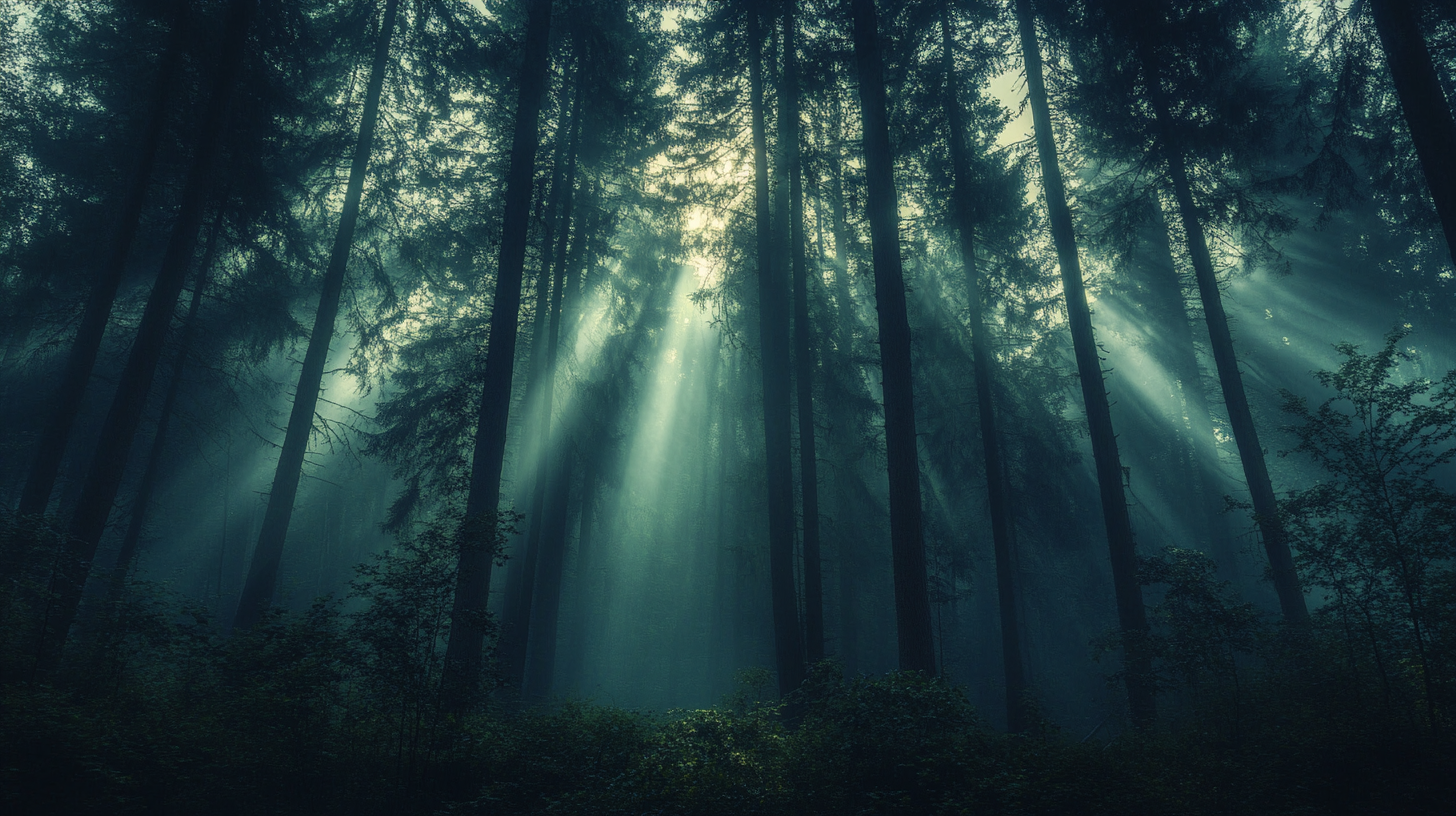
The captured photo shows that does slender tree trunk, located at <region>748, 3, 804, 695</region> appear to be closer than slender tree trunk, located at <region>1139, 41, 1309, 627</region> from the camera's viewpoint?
No

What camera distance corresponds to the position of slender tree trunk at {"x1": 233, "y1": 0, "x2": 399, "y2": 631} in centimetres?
1099

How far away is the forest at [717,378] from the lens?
6.43 meters

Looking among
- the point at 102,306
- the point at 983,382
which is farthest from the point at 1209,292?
the point at 102,306

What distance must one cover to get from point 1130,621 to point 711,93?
43.0 ft

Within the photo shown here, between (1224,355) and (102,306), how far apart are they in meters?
20.2

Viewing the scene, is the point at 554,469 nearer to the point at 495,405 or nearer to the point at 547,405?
the point at 547,405

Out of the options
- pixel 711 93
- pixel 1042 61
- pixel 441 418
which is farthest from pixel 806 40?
pixel 441 418

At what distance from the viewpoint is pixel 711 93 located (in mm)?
13922

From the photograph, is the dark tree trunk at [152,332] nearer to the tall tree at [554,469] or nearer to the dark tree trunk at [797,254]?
the tall tree at [554,469]

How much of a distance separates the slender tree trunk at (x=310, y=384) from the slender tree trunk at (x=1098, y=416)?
540 inches

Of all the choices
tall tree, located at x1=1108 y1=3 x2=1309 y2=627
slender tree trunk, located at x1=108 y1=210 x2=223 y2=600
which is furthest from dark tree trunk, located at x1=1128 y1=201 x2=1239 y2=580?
slender tree trunk, located at x1=108 y1=210 x2=223 y2=600

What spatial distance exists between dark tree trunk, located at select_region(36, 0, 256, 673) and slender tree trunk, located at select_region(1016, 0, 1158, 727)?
14.3 meters

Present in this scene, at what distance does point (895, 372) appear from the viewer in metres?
9.25

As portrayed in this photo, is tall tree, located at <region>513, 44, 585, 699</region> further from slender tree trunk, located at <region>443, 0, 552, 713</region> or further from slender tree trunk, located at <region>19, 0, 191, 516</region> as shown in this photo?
slender tree trunk, located at <region>19, 0, 191, 516</region>
